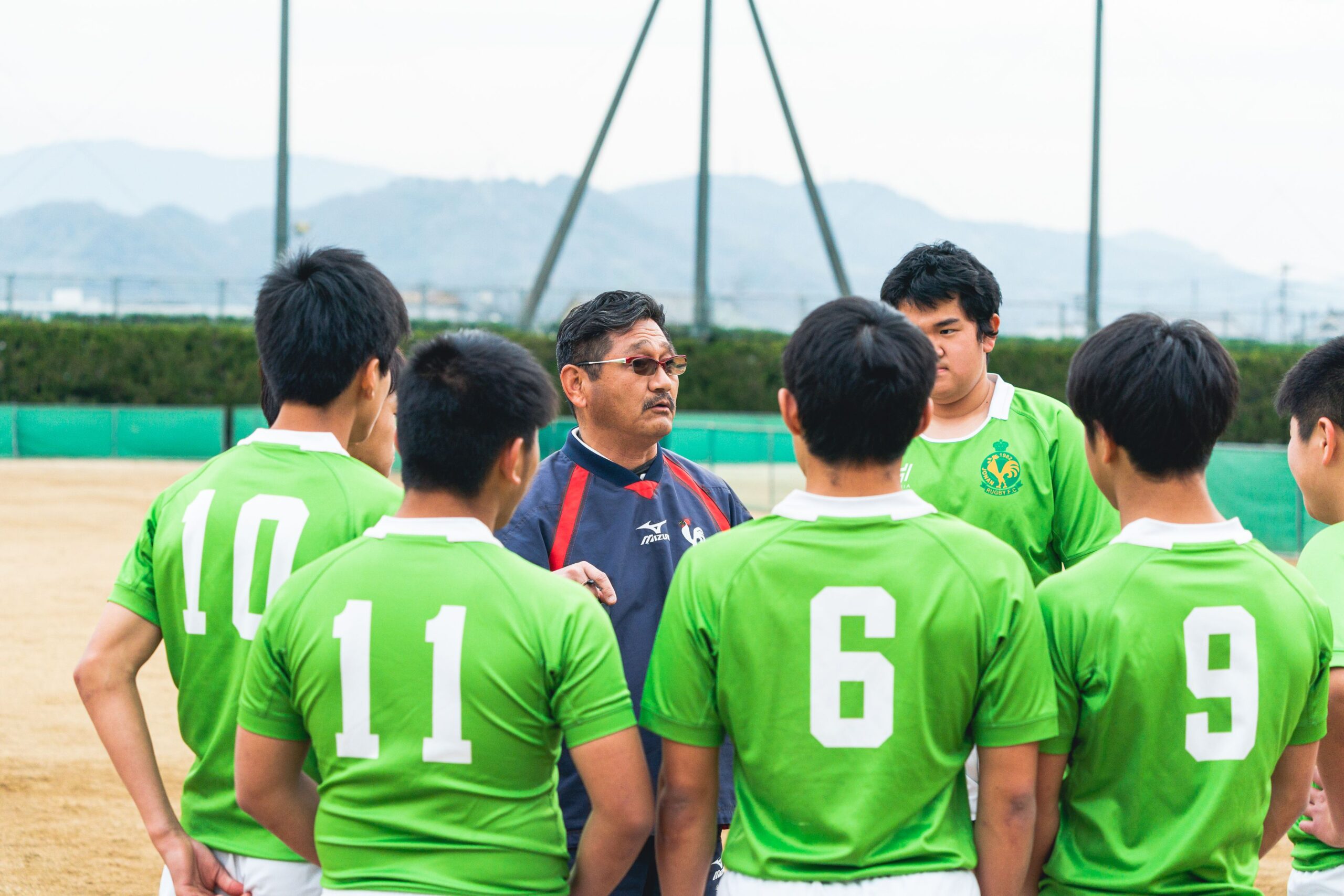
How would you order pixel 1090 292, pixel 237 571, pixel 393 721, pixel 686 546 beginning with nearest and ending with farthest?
pixel 393 721 → pixel 237 571 → pixel 686 546 → pixel 1090 292

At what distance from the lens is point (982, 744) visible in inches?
86.4

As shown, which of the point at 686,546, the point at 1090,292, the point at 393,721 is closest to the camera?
the point at 393,721

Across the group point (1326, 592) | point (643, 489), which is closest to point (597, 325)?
point (643, 489)

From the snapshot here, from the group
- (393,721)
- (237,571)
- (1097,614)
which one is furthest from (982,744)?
(237,571)

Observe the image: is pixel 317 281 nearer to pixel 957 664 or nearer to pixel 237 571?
pixel 237 571

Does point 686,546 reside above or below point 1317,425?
below

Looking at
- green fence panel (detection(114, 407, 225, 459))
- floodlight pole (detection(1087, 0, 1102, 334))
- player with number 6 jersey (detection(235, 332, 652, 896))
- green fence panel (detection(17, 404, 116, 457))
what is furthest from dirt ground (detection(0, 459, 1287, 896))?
floodlight pole (detection(1087, 0, 1102, 334))

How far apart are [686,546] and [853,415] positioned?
3.49 ft

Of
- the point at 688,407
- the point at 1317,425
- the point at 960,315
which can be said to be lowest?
the point at 688,407

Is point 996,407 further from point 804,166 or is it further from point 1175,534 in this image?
point 804,166

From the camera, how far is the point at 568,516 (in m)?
3.09

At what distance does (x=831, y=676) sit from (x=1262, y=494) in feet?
45.2

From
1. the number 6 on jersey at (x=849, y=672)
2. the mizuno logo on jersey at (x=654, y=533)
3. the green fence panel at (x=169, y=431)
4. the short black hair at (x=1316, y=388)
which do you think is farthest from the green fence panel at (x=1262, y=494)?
the green fence panel at (x=169, y=431)

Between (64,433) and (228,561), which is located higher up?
(228,561)
